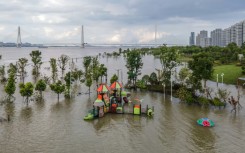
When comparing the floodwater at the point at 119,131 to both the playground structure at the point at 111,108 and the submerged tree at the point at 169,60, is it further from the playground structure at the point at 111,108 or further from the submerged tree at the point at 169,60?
the submerged tree at the point at 169,60

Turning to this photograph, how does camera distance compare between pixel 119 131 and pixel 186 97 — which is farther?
pixel 186 97

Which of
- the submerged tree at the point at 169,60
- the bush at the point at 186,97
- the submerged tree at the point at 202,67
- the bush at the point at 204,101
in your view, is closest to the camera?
the bush at the point at 204,101

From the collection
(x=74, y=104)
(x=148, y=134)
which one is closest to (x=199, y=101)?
(x=148, y=134)

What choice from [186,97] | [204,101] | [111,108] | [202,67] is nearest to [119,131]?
[111,108]

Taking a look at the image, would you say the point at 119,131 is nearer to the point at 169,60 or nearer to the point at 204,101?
the point at 204,101

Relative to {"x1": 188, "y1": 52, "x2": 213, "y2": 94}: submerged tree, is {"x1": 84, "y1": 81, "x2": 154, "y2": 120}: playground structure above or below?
below

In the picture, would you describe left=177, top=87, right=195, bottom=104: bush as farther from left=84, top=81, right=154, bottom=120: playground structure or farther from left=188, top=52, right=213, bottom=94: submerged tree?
left=84, top=81, right=154, bottom=120: playground structure

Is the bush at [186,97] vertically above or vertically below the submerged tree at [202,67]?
below

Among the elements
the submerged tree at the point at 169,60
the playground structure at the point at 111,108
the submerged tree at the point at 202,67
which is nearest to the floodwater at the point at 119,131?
the playground structure at the point at 111,108

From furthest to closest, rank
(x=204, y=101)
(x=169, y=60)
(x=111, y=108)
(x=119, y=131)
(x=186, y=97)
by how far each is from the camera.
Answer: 1. (x=169, y=60)
2. (x=186, y=97)
3. (x=204, y=101)
4. (x=111, y=108)
5. (x=119, y=131)

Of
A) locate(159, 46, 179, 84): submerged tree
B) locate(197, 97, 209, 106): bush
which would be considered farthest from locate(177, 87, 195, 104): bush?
locate(159, 46, 179, 84): submerged tree
